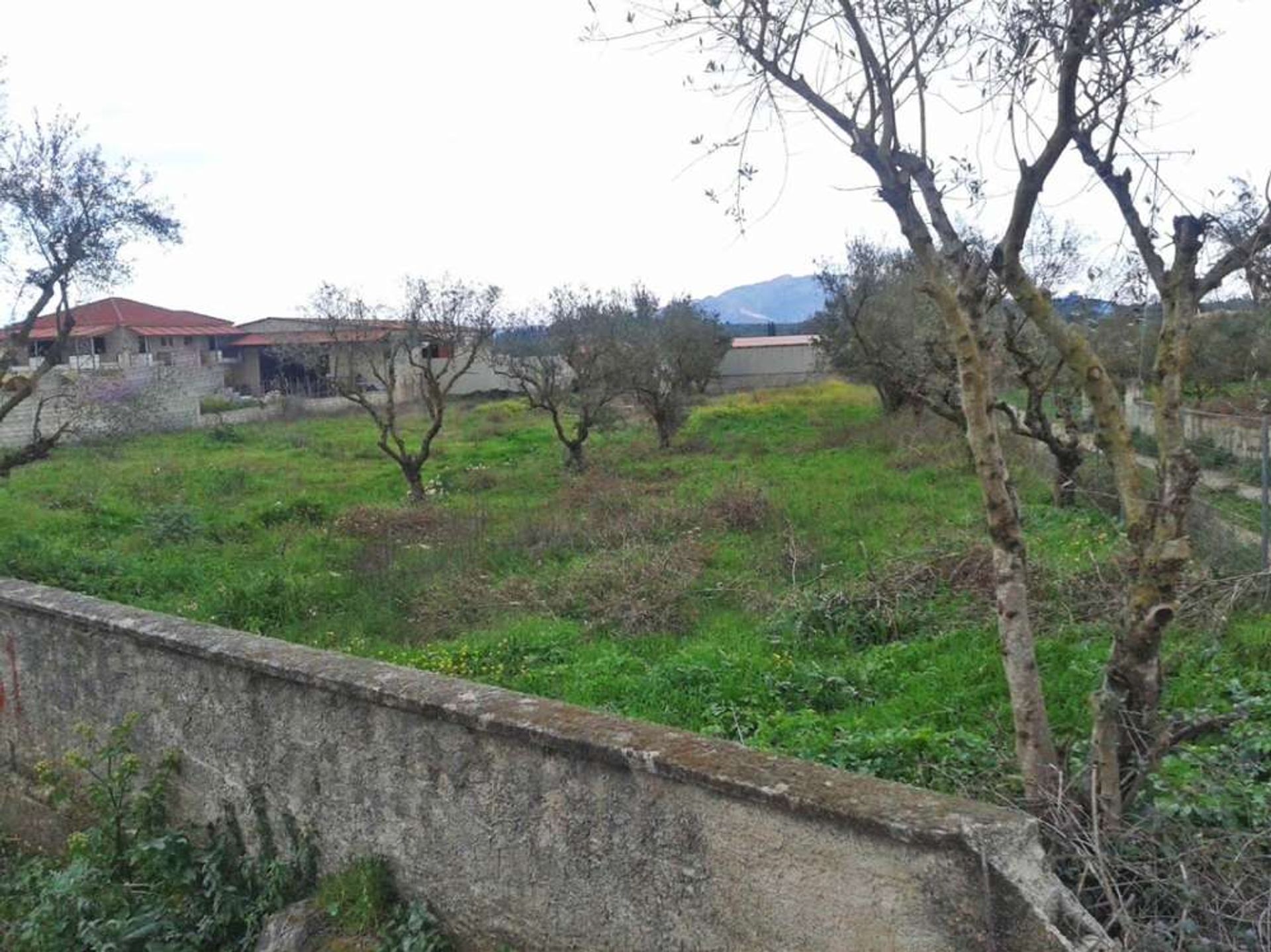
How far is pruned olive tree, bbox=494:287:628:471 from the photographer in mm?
20156

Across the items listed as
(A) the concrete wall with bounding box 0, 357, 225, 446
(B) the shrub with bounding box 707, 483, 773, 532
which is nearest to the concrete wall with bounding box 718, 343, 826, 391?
(A) the concrete wall with bounding box 0, 357, 225, 446

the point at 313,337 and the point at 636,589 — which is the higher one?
the point at 313,337

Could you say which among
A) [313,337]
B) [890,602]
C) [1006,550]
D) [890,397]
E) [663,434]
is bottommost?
[890,602]

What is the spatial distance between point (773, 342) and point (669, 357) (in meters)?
20.6

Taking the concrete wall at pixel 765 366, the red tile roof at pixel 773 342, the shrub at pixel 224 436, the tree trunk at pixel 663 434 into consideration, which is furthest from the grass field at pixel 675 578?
the red tile roof at pixel 773 342

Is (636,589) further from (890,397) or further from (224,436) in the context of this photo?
(224,436)

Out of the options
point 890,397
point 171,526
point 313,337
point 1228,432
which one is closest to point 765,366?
point 890,397

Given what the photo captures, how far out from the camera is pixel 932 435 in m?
18.5

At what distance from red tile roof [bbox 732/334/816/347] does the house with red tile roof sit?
19.6 meters

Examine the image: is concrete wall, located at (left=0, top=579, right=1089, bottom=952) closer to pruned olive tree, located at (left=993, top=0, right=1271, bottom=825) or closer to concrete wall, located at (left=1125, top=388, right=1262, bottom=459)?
pruned olive tree, located at (left=993, top=0, right=1271, bottom=825)

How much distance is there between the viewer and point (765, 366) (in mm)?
38594

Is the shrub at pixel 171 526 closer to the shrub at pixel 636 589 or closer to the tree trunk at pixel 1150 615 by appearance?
the shrub at pixel 636 589

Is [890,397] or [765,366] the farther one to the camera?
[765,366]

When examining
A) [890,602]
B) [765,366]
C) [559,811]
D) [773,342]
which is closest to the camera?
[559,811]
